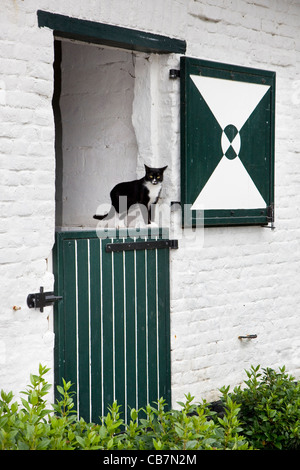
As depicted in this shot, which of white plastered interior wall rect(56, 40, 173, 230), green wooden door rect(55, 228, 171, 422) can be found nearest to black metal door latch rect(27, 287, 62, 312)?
green wooden door rect(55, 228, 171, 422)

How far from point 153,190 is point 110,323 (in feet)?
3.20

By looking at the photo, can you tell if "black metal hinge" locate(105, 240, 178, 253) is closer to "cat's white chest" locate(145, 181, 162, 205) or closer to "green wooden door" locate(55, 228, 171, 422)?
"green wooden door" locate(55, 228, 171, 422)

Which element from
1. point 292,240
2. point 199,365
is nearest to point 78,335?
point 199,365

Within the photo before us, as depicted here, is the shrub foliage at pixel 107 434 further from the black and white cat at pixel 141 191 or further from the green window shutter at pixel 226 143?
the green window shutter at pixel 226 143

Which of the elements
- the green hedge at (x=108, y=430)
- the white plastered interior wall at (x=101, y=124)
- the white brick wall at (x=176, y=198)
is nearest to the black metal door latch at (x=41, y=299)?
the white brick wall at (x=176, y=198)

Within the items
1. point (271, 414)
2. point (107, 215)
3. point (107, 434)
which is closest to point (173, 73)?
point (107, 215)

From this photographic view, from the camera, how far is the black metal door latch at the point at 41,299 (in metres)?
4.50

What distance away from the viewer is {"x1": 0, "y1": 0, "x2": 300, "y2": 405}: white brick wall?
441 centimetres

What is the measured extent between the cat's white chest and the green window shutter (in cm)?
18

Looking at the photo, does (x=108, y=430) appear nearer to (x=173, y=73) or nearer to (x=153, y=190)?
(x=153, y=190)

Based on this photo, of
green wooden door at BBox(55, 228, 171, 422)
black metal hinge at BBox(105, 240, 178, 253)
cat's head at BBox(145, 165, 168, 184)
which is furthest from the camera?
cat's head at BBox(145, 165, 168, 184)

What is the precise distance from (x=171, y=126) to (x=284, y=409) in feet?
6.85

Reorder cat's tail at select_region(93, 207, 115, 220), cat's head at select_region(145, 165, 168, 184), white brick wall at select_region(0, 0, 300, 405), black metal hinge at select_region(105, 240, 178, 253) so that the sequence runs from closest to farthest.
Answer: white brick wall at select_region(0, 0, 300, 405) → black metal hinge at select_region(105, 240, 178, 253) → cat's head at select_region(145, 165, 168, 184) → cat's tail at select_region(93, 207, 115, 220)
